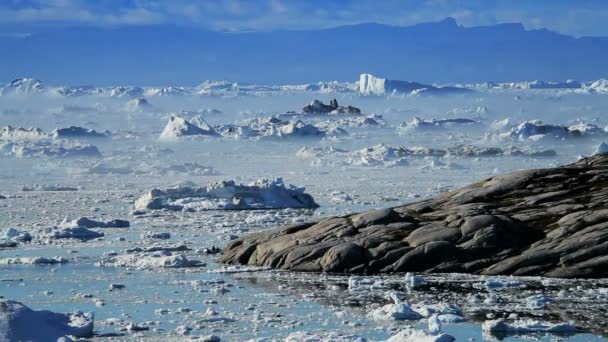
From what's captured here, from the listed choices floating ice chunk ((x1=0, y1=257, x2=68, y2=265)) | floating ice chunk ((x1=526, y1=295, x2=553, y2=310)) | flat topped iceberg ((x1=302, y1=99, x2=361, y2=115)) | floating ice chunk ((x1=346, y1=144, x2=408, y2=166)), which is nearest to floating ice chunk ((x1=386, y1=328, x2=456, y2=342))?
floating ice chunk ((x1=526, y1=295, x2=553, y2=310))

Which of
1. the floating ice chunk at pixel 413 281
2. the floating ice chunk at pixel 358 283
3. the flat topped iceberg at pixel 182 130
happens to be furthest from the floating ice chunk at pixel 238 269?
the flat topped iceberg at pixel 182 130

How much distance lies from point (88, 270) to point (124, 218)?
1121 centimetres

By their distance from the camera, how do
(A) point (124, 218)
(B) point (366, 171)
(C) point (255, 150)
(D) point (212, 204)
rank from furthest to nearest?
(C) point (255, 150)
(B) point (366, 171)
(D) point (212, 204)
(A) point (124, 218)

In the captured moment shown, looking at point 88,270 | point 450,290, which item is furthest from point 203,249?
point 450,290

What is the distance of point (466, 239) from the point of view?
21.6 m

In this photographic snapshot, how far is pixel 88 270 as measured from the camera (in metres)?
21.8

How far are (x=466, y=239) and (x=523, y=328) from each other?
21.4ft

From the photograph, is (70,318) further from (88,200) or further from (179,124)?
(179,124)

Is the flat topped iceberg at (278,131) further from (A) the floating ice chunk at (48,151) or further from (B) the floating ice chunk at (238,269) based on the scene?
(B) the floating ice chunk at (238,269)

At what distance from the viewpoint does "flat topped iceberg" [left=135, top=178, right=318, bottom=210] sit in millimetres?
35781

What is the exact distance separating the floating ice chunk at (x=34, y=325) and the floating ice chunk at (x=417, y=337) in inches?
164

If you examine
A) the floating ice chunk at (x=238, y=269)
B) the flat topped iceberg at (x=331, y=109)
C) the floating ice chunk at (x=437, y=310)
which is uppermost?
the flat topped iceberg at (x=331, y=109)

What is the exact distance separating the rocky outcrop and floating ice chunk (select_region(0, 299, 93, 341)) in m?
7.54

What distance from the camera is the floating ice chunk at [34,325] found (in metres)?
13.7
